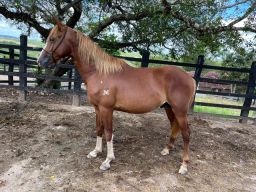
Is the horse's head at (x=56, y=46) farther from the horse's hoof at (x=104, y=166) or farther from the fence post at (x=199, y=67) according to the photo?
the fence post at (x=199, y=67)

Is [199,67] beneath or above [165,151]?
above

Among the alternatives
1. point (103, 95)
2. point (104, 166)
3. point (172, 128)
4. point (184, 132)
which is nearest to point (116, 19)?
point (172, 128)

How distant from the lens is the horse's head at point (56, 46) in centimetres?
411

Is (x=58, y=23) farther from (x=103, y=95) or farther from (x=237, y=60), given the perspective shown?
(x=237, y=60)

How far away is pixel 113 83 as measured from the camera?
4.20 metres

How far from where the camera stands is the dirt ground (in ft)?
12.7

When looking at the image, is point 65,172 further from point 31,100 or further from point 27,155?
point 31,100

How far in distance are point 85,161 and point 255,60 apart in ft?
19.2

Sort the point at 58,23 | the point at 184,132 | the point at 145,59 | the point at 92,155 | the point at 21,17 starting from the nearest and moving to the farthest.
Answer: the point at 58,23 → the point at 184,132 → the point at 92,155 → the point at 145,59 → the point at 21,17

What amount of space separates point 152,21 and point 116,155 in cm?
352

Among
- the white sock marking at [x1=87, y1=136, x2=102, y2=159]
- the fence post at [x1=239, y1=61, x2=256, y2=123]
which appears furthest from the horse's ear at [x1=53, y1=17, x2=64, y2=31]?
the fence post at [x1=239, y1=61, x2=256, y2=123]

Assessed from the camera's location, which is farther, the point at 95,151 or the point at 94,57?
the point at 95,151

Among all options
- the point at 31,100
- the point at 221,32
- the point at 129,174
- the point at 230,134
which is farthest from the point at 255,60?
the point at 31,100

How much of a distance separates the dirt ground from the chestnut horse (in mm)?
327
